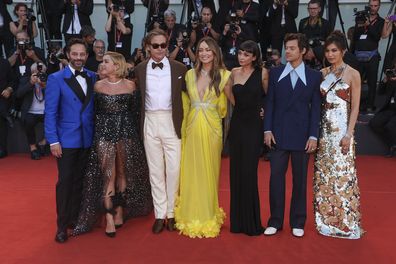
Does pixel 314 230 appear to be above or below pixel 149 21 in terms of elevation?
below

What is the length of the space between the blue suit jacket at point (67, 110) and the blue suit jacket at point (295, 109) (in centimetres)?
152

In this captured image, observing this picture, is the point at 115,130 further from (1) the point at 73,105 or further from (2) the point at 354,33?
(2) the point at 354,33

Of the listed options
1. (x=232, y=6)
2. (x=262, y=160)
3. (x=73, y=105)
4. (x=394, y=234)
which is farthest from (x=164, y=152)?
(x=232, y=6)

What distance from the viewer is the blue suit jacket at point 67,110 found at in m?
3.89

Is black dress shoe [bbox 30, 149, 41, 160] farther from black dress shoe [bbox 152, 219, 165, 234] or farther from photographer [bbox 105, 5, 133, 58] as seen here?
black dress shoe [bbox 152, 219, 165, 234]

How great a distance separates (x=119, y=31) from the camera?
8.62 metres

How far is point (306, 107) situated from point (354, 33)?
4978 mm

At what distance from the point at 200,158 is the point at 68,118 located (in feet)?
3.71

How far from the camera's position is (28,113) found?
24.7 ft

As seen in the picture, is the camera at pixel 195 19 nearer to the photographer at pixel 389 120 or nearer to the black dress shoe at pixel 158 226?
the photographer at pixel 389 120

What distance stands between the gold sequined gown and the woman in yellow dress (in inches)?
33.2

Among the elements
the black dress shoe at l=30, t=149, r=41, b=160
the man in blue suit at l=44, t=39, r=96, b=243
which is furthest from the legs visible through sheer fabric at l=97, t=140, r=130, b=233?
the black dress shoe at l=30, t=149, r=41, b=160

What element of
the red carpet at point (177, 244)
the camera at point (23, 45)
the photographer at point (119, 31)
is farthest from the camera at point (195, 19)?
the red carpet at point (177, 244)

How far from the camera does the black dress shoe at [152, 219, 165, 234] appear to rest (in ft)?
13.7
